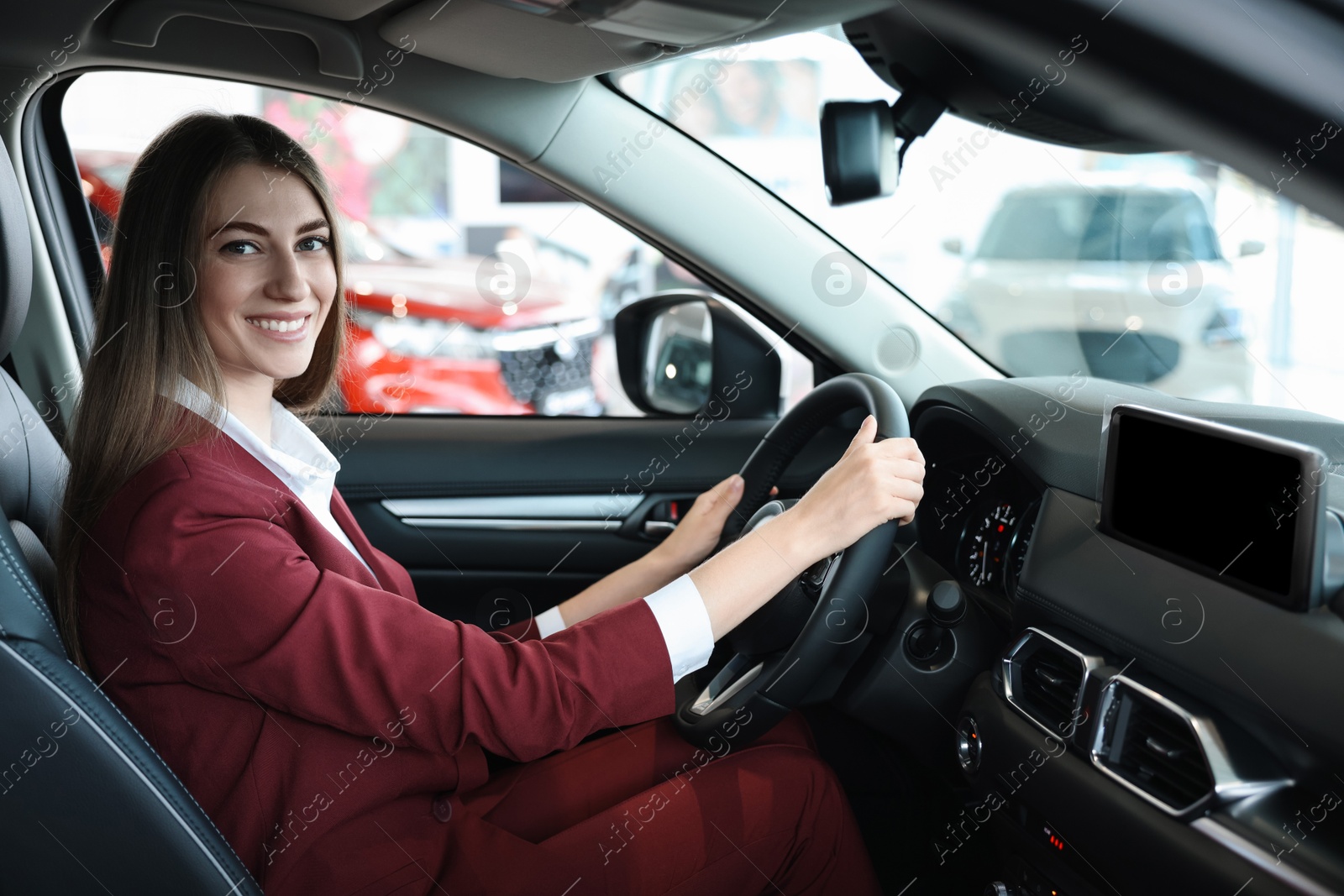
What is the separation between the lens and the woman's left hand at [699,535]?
149 cm

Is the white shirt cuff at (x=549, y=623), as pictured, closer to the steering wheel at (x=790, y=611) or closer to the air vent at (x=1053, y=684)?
the steering wheel at (x=790, y=611)

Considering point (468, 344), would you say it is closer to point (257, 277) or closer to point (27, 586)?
point (257, 277)

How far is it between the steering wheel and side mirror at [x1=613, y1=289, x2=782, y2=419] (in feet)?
1.40

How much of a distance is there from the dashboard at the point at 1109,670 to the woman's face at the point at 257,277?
81 centimetres

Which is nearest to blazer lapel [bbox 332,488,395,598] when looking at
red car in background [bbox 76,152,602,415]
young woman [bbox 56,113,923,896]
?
young woman [bbox 56,113,923,896]

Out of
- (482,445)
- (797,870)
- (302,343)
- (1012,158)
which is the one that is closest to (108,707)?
(302,343)

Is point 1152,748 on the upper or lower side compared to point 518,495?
upper

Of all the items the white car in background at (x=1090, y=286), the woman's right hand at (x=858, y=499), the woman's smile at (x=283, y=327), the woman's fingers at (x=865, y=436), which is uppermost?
the woman's smile at (x=283, y=327)

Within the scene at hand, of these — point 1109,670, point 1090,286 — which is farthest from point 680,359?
point 1090,286

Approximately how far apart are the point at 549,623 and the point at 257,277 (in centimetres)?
61

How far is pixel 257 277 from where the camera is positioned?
4.00 feet

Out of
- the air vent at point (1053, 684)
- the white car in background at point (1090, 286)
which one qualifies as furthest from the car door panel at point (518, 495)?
the white car in background at point (1090, 286)

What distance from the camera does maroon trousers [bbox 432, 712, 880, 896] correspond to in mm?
1138

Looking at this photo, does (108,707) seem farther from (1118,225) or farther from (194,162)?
(1118,225)
